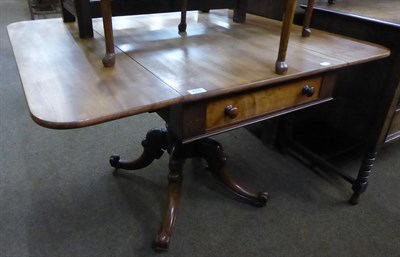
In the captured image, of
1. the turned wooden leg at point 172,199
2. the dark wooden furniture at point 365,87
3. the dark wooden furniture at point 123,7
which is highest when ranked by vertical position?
the dark wooden furniture at point 123,7

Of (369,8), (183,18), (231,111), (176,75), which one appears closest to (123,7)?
(183,18)

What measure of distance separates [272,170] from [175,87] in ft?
3.40

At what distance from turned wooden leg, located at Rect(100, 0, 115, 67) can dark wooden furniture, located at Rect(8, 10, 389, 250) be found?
23mm

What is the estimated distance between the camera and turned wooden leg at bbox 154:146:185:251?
1.16 meters

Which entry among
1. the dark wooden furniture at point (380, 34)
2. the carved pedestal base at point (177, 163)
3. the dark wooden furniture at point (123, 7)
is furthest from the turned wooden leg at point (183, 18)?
the dark wooden furniture at point (380, 34)

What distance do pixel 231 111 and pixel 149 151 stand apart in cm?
69

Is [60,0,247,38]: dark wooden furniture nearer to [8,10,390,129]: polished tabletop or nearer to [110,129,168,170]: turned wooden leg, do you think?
[8,10,390,129]: polished tabletop

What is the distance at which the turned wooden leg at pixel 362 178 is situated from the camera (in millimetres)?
1313

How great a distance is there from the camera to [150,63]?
86cm

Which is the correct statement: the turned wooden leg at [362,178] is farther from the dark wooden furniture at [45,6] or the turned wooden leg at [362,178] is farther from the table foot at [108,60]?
the dark wooden furniture at [45,6]

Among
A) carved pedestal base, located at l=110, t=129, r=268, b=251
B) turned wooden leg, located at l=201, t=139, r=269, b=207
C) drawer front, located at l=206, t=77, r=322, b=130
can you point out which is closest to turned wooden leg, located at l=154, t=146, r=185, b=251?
carved pedestal base, located at l=110, t=129, r=268, b=251

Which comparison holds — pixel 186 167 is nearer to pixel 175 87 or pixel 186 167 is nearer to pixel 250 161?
pixel 250 161

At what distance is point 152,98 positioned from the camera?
0.67 m

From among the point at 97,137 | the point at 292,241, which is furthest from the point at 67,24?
the point at 292,241
